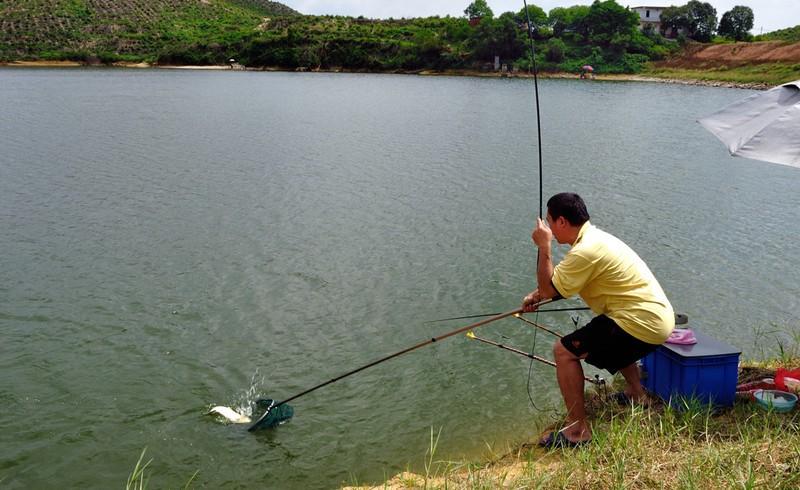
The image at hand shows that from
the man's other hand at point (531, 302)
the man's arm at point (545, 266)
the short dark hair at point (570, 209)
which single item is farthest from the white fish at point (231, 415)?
the short dark hair at point (570, 209)

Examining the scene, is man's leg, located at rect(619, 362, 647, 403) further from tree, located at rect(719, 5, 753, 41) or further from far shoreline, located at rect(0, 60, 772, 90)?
tree, located at rect(719, 5, 753, 41)

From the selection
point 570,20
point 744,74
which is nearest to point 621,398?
point 744,74

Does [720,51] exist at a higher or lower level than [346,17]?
lower

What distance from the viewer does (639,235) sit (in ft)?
32.7

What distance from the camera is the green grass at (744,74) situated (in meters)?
51.7

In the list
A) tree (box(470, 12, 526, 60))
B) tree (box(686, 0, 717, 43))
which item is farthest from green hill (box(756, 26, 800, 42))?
tree (box(470, 12, 526, 60))

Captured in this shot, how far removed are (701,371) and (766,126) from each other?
2.05 meters

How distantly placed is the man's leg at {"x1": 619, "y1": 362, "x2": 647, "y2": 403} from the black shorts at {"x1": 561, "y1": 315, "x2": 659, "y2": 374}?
1.34ft

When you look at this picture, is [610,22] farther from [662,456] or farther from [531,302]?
[662,456]

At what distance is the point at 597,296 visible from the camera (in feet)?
12.8

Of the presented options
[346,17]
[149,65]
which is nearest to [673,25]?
[346,17]

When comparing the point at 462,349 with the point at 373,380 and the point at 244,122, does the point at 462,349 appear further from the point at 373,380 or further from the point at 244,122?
the point at 244,122

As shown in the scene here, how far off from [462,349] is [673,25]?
87623 millimetres

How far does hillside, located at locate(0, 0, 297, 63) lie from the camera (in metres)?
77.4
